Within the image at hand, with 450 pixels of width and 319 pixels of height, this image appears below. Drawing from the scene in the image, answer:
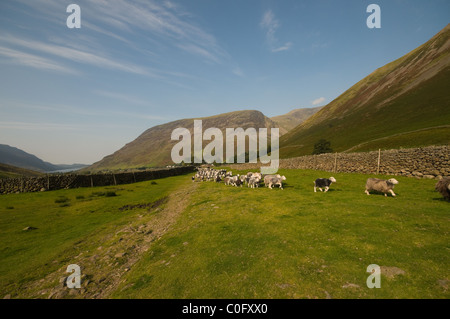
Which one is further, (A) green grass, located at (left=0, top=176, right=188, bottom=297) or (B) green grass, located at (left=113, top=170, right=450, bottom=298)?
(A) green grass, located at (left=0, top=176, right=188, bottom=297)

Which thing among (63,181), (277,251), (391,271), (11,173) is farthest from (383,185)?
(11,173)

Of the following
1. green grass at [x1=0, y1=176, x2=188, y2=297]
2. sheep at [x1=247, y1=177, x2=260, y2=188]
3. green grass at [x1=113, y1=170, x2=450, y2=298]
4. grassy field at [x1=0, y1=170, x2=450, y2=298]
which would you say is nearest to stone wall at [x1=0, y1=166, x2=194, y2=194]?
green grass at [x1=0, y1=176, x2=188, y2=297]

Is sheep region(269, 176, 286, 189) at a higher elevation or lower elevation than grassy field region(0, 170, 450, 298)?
higher

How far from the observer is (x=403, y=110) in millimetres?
92250

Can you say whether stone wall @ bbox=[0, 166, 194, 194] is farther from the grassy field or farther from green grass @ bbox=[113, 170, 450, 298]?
green grass @ bbox=[113, 170, 450, 298]

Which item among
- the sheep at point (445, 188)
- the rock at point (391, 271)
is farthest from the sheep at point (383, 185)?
the rock at point (391, 271)

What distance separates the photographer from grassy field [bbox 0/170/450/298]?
5195 millimetres

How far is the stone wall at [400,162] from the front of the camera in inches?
703

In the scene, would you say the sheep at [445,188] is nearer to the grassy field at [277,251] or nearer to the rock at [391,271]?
the grassy field at [277,251]

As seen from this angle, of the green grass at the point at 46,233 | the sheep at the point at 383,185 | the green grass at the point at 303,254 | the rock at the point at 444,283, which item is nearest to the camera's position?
the rock at the point at 444,283

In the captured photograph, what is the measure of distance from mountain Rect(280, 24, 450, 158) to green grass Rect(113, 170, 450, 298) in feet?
184

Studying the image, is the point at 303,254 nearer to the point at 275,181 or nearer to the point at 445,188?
the point at 445,188

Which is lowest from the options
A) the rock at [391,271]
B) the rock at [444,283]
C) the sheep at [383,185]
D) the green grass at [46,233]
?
the green grass at [46,233]

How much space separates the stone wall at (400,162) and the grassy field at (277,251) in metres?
6.55
